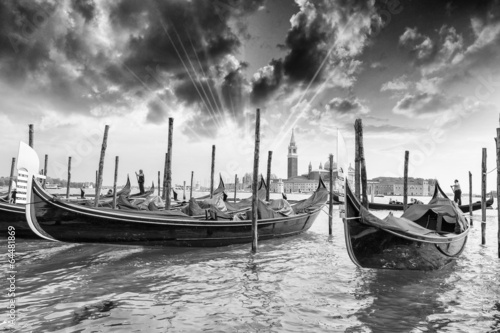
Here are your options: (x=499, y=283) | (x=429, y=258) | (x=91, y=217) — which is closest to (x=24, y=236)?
(x=91, y=217)

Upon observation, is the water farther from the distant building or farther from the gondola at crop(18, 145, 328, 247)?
the distant building

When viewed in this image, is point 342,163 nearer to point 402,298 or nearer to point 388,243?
point 388,243

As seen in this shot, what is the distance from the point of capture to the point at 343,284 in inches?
218

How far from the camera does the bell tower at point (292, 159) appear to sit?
412 feet

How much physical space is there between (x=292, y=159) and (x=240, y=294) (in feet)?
410

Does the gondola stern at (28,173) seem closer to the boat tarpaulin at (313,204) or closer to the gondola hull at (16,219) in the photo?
the gondola hull at (16,219)

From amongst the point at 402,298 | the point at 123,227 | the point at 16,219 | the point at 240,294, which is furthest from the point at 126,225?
the point at 402,298

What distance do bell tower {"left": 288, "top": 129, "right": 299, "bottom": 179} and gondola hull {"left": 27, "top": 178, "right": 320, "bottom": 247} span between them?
117773 millimetres

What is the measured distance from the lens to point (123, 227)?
7012 millimetres

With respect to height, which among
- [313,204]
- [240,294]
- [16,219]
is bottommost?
[240,294]

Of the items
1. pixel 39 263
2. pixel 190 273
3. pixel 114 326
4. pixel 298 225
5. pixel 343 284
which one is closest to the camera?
pixel 114 326

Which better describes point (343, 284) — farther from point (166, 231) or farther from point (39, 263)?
point (39, 263)

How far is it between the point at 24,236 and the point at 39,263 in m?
2.88

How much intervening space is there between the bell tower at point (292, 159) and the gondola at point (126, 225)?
116942mm
